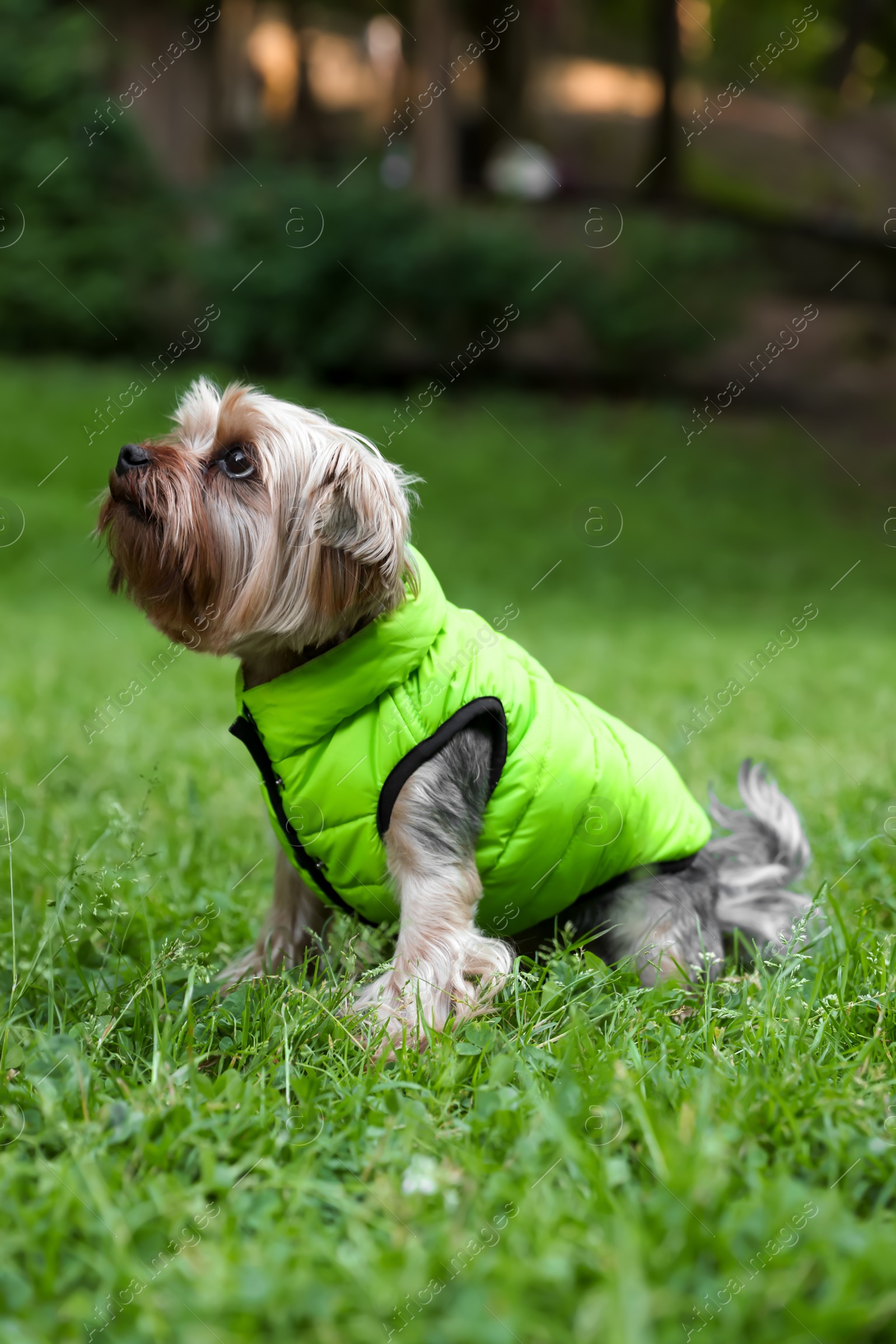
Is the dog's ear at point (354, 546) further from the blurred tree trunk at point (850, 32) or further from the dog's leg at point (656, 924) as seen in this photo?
the blurred tree trunk at point (850, 32)

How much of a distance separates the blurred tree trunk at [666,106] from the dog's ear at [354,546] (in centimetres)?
2324

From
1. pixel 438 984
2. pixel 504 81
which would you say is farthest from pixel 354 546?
pixel 504 81

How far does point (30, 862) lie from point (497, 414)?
16.0 m

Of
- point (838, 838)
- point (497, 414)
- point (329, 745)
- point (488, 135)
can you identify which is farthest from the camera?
point (488, 135)

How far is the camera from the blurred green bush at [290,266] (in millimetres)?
19094

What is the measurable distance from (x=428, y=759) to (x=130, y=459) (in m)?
1.15

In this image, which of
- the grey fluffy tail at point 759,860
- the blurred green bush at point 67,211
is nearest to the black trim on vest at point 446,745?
the grey fluffy tail at point 759,860

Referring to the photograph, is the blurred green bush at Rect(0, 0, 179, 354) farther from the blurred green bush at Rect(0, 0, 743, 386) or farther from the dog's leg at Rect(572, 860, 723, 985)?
the dog's leg at Rect(572, 860, 723, 985)

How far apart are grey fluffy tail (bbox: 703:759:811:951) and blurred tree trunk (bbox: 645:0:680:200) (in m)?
22.7

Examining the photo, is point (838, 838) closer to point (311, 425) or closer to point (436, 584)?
point (436, 584)

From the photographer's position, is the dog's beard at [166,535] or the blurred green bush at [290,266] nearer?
the dog's beard at [166,535]

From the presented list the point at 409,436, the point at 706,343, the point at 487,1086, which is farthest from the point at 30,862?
the point at 706,343

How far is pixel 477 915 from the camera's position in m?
3.38

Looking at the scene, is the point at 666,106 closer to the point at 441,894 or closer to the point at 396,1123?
the point at 441,894
